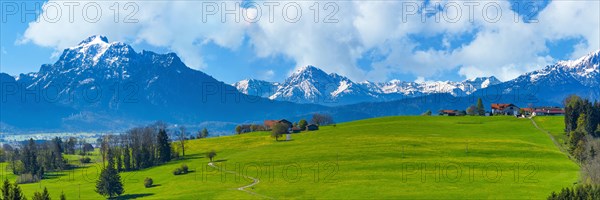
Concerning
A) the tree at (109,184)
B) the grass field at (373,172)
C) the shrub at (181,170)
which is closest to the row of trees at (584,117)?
the grass field at (373,172)

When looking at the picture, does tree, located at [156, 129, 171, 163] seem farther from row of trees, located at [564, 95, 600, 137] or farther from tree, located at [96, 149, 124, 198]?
row of trees, located at [564, 95, 600, 137]

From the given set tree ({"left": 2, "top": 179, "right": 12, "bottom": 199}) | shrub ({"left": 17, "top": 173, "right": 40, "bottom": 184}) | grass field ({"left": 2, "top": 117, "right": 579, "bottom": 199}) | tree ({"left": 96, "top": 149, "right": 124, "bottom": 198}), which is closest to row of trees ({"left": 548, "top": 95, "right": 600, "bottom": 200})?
grass field ({"left": 2, "top": 117, "right": 579, "bottom": 199})

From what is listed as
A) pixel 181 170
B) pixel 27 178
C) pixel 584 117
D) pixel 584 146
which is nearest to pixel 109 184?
pixel 181 170

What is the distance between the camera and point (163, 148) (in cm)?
19488

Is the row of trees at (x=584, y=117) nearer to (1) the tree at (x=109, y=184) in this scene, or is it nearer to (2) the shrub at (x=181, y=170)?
(2) the shrub at (x=181, y=170)

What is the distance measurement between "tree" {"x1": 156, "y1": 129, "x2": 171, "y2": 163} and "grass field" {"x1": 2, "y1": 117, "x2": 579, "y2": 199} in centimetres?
874

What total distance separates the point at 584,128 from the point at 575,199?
105586mm

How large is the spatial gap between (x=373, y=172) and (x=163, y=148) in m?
85.9

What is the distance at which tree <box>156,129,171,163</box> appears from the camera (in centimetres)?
19425

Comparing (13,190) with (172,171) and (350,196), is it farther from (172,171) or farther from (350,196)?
(172,171)

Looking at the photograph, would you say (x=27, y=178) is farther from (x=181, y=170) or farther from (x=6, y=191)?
(x=6, y=191)

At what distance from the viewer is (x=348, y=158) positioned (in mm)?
156250

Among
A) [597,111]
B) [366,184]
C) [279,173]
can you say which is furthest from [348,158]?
[597,111]

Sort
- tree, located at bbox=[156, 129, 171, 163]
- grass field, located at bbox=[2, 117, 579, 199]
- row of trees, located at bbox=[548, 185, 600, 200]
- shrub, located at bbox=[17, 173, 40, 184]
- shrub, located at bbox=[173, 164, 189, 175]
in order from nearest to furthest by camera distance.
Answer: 1. row of trees, located at bbox=[548, 185, 600, 200]
2. grass field, located at bbox=[2, 117, 579, 199]
3. shrub, located at bbox=[173, 164, 189, 175]
4. shrub, located at bbox=[17, 173, 40, 184]
5. tree, located at bbox=[156, 129, 171, 163]
